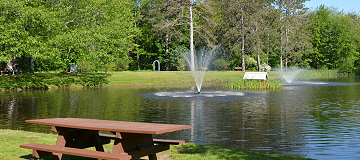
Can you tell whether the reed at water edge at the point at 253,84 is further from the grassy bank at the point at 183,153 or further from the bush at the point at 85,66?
the grassy bank at the point at 183,153

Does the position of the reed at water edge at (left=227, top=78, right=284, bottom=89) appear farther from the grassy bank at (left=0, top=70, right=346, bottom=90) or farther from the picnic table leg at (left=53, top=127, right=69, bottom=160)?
the picnic table leg at (left=53, top=127, right=69, bottom=160)

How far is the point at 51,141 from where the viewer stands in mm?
9484

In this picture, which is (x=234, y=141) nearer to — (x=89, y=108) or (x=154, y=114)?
(x=154, y=114)

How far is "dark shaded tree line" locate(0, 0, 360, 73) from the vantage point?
107 feet

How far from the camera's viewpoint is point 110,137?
25.8 ft

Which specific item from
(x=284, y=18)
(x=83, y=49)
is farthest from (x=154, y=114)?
(x=284, y=18)

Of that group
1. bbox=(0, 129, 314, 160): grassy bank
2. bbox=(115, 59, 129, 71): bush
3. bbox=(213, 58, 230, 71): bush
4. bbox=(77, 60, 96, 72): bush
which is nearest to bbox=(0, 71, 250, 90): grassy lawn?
bbox=(77, 60, 96, 72): bush

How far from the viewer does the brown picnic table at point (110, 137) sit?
613 cm

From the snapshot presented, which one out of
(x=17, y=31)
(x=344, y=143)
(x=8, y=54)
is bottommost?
(x=344, y=143)

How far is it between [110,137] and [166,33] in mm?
58676

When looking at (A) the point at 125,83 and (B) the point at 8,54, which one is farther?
(A) the point at 125,83

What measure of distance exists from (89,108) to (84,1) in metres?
22.0

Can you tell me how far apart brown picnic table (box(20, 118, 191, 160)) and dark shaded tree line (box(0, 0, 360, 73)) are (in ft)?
83.7

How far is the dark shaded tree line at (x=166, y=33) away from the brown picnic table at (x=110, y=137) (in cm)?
2551
